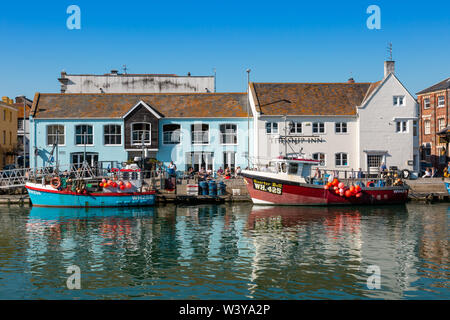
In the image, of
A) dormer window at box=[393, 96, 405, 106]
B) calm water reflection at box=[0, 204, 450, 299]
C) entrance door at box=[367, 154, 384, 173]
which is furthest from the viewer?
dormer window at box=[393, 96, 405, 106]

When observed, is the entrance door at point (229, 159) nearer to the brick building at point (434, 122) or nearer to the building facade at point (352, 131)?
the building facade at point (352, 131)

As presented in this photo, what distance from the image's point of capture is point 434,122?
62531mm

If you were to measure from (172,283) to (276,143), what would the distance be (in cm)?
3173

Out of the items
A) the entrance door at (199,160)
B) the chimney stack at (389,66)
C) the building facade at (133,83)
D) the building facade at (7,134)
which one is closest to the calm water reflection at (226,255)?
the entrance door at (199,160)

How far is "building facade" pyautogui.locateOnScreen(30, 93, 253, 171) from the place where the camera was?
4791 cm

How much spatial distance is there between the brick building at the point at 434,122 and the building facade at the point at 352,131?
50.3 feet

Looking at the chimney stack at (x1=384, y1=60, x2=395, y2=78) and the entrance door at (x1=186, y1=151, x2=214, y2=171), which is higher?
the chimney stack at (x1=384, y1=60, x2=395, y2=78)

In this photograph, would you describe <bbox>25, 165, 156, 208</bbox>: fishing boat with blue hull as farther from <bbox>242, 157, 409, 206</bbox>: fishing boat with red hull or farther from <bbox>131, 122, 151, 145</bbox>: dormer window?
<bbox>131, 122, 151, 145</bbox>: dormer window

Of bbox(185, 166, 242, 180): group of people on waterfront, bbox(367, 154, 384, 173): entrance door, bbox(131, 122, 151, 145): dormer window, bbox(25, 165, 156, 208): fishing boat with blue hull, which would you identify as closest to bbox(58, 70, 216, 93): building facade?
bbox(131, 122, 151, 145): dormer window

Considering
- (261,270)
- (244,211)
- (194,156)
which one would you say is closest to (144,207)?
(244,211)

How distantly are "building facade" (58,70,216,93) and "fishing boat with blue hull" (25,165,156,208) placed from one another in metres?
29.6

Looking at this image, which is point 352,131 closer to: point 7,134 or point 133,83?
point 133,83

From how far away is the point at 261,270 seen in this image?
661 inches

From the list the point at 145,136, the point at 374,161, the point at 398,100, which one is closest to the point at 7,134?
the point at 145,136
